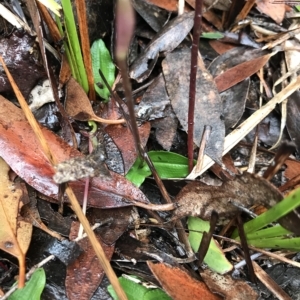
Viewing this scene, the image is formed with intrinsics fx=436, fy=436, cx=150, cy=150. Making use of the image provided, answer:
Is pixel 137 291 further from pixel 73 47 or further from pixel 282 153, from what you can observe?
pixel 73 47

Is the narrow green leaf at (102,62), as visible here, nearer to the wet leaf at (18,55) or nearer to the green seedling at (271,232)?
the wet leaf at (18,55)

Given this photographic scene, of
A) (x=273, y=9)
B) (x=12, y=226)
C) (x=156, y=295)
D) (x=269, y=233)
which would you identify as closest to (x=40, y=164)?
(x=12, y=226)

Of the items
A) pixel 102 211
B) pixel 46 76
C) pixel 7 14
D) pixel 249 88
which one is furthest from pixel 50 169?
pixel 249 88

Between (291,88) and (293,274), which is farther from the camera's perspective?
(291,88)

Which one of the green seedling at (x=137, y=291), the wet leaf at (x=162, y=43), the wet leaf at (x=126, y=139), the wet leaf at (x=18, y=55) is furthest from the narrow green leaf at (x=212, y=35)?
the green seedling at (x=137, y=291)

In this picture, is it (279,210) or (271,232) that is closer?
(279,210)

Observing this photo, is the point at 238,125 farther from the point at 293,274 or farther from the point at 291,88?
the point at 293,274
